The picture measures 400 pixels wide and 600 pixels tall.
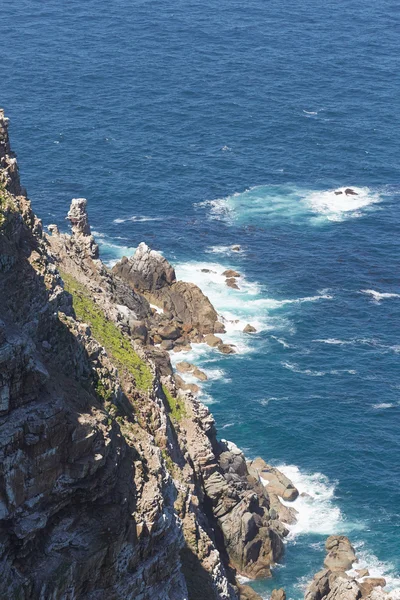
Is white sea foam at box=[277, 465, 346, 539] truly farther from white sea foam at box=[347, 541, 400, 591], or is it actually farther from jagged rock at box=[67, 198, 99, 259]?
jagged rock at box=[67, 198, 99, 259]

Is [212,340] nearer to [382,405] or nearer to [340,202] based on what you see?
[382,405]

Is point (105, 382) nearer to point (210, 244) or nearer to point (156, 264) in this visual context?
point (156, 264)

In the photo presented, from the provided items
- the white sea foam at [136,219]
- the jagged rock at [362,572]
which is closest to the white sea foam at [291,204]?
the white sea foam at [136,219]

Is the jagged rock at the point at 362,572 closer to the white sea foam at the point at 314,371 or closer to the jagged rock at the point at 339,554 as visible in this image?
the jagged rock at the point at 339,554

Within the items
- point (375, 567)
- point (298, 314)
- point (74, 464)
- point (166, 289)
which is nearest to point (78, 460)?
point (74, 464)

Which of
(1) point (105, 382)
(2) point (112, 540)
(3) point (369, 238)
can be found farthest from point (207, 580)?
(3) point (369, 238)

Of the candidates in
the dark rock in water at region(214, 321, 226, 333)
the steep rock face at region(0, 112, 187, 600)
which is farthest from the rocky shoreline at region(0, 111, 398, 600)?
the dark rock in water at region(214, 321, 226, 333)
